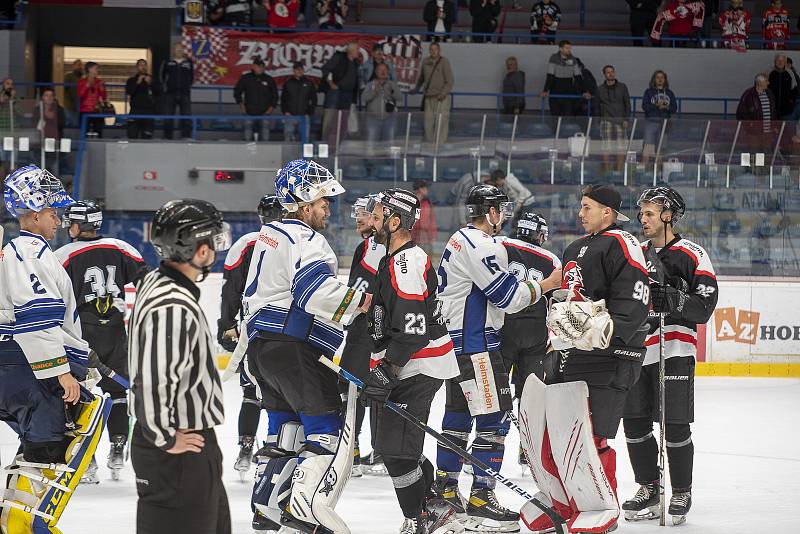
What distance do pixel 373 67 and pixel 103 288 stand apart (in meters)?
9.19

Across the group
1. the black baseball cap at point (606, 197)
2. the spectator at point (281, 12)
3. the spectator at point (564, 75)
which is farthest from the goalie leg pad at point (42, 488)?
the spectator at point (281, 12)

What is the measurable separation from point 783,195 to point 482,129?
9.94 feet

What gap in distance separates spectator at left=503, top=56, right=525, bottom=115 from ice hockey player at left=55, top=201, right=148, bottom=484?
952cm

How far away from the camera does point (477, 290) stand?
529cm

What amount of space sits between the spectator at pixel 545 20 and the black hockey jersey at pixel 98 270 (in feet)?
37.0

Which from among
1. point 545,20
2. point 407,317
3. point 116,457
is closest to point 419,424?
point 407,317

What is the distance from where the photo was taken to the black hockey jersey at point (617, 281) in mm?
4383

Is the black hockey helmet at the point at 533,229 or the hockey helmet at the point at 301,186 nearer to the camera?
the hockey helmet at the point at 301,186

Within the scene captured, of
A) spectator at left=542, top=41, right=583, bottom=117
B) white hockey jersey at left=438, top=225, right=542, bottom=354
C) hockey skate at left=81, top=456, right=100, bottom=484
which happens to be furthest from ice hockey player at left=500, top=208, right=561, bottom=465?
spectator at left=542, top=41, right=583, bottom=117

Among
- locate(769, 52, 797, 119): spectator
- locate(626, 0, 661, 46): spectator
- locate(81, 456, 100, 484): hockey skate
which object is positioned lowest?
locate(81, 456, 100, 484): hockey skate

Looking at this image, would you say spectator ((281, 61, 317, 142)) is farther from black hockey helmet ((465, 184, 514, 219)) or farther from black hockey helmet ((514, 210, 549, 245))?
black hockey helmet ((465, 184, 514, 219))

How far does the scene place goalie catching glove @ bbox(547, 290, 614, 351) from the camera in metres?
4.24

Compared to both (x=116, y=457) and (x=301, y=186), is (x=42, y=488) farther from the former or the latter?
(x=116, y=457)

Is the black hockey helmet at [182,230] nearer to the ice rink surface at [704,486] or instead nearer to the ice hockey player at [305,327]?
the ice hockey player at [305,327]
